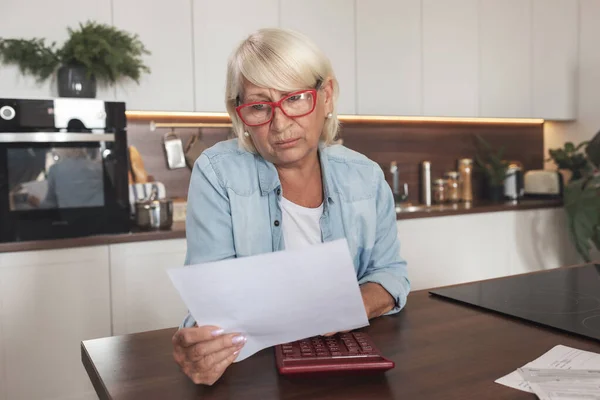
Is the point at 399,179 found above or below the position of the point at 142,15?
below

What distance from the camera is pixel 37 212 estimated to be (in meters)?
2.06

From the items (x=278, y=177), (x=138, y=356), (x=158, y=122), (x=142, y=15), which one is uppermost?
(x=142, y=15)

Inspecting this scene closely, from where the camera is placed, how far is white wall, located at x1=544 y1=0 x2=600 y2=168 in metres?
3.54

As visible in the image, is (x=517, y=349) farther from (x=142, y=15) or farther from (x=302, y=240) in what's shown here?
(x=142, y=15)

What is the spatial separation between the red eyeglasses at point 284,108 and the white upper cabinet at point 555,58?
2.81 m

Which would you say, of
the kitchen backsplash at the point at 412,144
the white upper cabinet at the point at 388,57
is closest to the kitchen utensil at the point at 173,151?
the kitchen backsplash at the point at 412,144

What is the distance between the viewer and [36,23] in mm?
2203

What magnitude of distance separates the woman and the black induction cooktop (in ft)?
0.54

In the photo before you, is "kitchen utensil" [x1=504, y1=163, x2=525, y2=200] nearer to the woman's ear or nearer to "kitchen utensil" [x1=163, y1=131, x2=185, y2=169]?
"kitchen utensil" [x1=163, y1=131, x2=185, y2=169]

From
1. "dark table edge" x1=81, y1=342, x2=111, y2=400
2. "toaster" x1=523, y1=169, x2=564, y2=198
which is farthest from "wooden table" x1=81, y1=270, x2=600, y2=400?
"toaster" x1=523, y1=169, x2=564, y2=198

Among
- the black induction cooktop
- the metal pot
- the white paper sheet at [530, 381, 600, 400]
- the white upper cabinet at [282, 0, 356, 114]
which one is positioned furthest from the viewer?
the white upper cabinet at [282, 0, 356, 114]

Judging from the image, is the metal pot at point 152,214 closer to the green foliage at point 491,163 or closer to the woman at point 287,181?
the woman at point 287,181

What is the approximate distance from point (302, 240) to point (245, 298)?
57cm

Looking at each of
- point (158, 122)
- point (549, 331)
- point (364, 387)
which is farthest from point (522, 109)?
point (364, 387)
